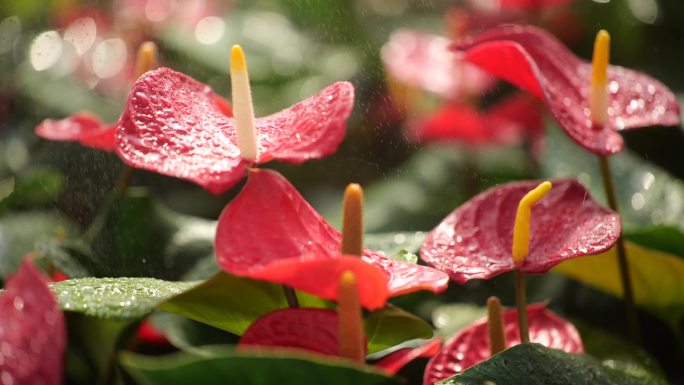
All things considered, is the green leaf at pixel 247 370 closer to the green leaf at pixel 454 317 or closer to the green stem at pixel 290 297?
the green stem at pixel 290 297

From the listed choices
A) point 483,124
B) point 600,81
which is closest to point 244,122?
point 600,81

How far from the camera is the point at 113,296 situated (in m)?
0.42

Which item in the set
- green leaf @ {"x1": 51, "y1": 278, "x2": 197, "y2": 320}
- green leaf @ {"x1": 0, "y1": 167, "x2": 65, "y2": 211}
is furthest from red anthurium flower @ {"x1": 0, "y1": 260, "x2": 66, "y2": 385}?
green leaf @ {"x1": 0, "y1": 167, "x2": 65, "y2": 211}

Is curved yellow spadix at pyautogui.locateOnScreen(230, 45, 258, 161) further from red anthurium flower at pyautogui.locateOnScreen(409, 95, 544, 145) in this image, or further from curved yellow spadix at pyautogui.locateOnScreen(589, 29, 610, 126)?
red anthurium flower at pyautogui.locateOnScreen(409, 95, 544, 145)

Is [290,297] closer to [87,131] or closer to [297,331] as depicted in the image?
[297,331]

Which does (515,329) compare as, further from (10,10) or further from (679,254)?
(10,10)

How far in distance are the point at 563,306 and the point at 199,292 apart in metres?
0.48

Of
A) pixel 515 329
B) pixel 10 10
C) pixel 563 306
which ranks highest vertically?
pixel 10 10

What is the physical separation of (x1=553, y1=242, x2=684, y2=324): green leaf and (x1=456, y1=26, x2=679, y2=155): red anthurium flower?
10cm

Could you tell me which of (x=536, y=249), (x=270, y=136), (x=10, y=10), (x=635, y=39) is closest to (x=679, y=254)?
(x=536, y=249)

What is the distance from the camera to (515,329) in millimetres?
574

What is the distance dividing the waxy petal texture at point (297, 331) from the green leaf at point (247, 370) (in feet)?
0.22

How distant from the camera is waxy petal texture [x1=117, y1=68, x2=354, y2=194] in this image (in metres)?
0.43

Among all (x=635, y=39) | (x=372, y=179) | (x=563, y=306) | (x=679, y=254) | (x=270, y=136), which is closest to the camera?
(x=270, y=136)
